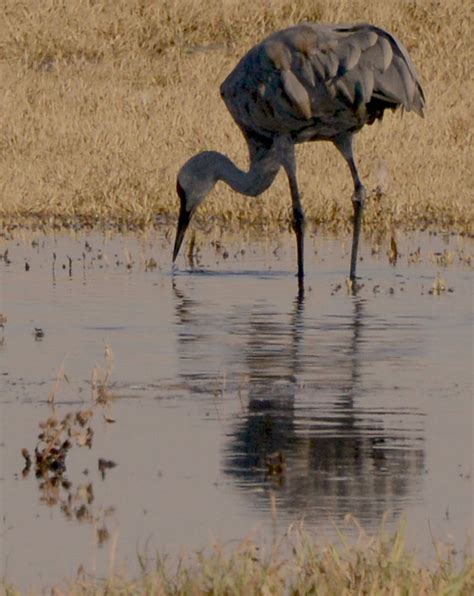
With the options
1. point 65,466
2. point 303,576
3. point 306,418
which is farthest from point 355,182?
point 303,576

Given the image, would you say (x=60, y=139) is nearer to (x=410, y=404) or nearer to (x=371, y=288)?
(x=371, y=288)

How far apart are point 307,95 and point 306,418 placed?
6.26 meters

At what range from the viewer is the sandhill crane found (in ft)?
45.7

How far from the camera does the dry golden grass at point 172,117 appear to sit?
17.5m

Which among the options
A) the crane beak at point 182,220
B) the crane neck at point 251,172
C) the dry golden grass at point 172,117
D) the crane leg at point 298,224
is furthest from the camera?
the dry golden grass at point 172,117

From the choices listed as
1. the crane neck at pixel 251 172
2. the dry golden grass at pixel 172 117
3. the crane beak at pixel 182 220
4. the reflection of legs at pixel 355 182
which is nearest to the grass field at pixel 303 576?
the reflection of legs at pixel 355 182

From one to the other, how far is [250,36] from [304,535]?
2247 cm

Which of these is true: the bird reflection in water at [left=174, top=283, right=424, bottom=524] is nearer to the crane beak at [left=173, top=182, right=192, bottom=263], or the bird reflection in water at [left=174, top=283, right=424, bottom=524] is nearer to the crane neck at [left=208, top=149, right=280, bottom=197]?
the crane beak at [left=173, top=182, right=192, bottom=263]

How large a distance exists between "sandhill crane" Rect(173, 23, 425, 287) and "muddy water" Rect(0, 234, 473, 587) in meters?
0.69

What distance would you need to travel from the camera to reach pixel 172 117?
21469mm

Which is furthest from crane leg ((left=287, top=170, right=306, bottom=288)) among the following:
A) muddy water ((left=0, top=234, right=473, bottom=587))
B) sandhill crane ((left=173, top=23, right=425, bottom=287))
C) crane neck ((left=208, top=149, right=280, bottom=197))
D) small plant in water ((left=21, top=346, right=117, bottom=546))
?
small plant in water ((left=21, top=346, right=117, bottom=546))

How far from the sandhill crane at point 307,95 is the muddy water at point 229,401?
2.28 ft

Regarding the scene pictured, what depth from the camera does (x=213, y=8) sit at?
28.7 m

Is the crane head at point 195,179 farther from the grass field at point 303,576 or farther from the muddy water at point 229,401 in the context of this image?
the grass field at point 303,576
